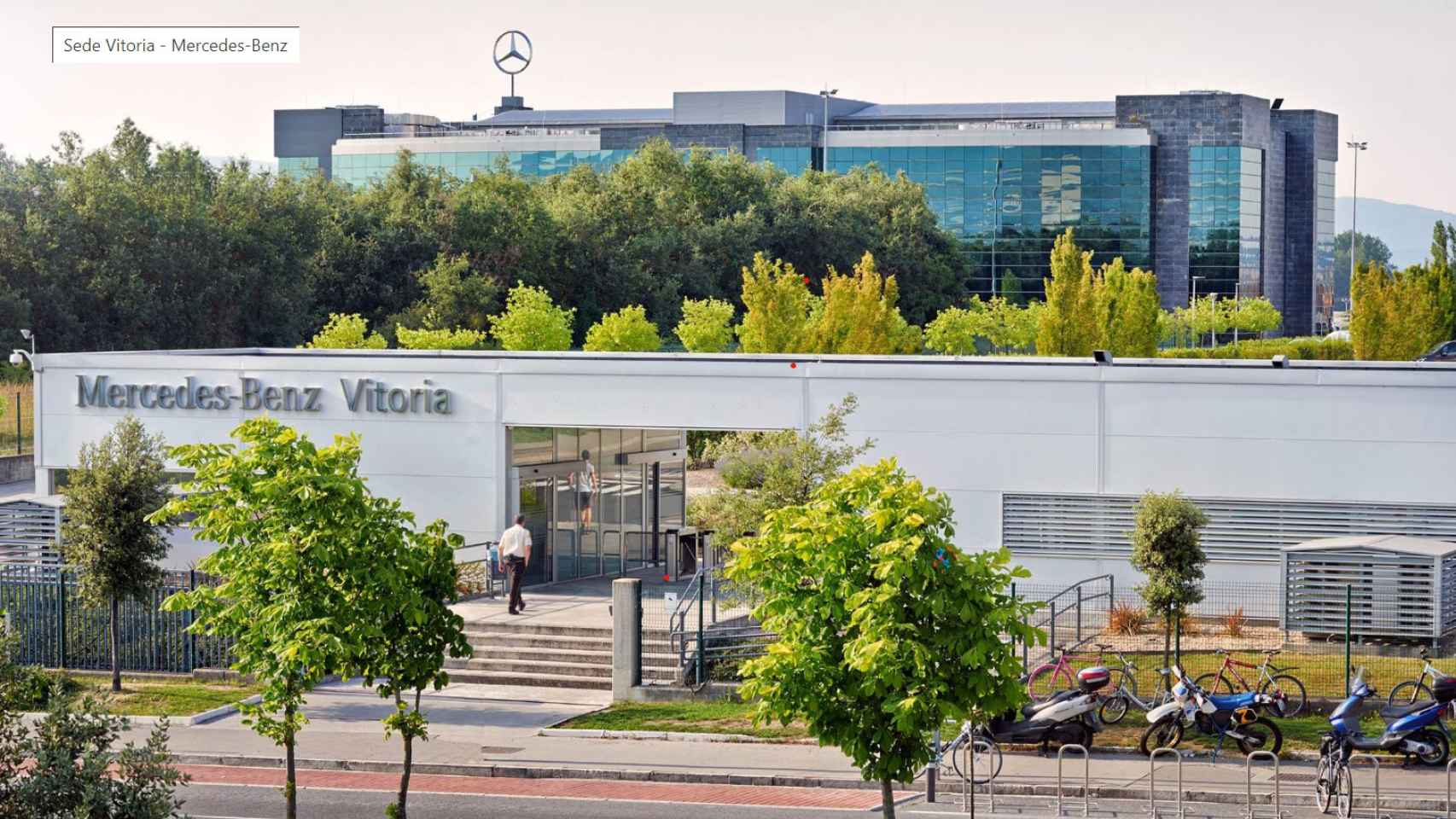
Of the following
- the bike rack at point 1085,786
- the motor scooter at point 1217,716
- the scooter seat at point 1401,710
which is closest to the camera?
the bike rack at point 1085,786

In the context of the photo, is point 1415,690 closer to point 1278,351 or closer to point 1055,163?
point 1278,351

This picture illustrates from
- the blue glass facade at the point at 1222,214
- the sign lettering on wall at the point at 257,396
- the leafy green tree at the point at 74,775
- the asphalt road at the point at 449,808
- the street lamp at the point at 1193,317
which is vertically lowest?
the asphalt road at the point at 449,808

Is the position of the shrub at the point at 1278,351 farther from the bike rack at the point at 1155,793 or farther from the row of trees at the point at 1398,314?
the bike rack at the point at 1155,793

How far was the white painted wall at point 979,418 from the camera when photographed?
29.3 m

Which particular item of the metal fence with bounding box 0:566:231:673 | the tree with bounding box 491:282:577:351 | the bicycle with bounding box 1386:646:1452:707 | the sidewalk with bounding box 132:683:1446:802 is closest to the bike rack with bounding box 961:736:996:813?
the sidewalk with bounding box 132:683:1446:802

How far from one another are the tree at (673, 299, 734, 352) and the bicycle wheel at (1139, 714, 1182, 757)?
143ft

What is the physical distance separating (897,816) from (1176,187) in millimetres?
100401

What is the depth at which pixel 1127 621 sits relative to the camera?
91.1 feet

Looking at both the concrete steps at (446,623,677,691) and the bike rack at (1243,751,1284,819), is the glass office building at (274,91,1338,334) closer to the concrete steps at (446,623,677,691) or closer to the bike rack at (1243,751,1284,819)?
the concrete steps at (446,623,677,691)

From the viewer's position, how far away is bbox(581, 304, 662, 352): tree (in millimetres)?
57312

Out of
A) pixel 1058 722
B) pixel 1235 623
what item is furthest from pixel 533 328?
pixel 1058 722

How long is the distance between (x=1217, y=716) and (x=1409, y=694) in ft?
12.6

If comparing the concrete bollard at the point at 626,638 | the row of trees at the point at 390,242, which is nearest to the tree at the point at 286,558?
the concrete bollard at the point at 626,638

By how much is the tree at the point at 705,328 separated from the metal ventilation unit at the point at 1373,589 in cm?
3935
